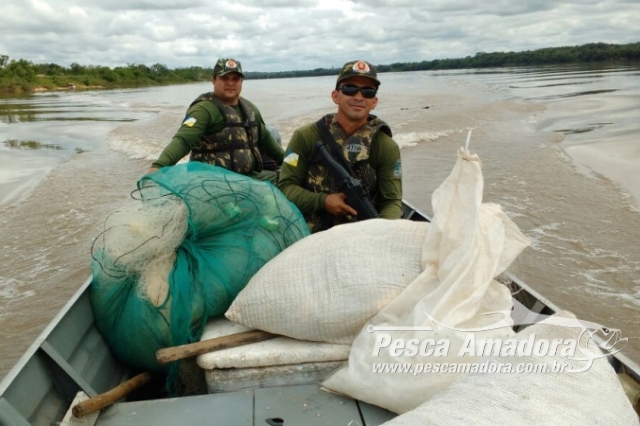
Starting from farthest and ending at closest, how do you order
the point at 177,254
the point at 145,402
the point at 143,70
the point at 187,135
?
the point at 143,70 → the point at 187,135 → the point at 177,254 → the point at 145,402

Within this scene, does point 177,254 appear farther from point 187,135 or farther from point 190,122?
point 190,122

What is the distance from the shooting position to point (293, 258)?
255 cm

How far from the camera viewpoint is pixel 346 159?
3576 mm

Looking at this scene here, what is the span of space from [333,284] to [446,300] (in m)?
0.53

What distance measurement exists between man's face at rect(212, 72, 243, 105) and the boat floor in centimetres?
332

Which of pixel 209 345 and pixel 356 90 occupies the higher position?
pixel 356 90

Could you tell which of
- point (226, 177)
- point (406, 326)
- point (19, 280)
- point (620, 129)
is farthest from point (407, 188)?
point (620, 129)

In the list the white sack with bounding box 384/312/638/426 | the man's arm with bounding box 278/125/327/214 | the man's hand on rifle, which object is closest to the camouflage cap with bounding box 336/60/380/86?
the man's arm with bounding box 278/125/327/214

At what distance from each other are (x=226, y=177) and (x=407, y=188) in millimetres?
6872

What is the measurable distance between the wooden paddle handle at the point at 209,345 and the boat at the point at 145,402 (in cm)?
18

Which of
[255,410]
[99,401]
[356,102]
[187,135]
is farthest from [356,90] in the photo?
[99,401]

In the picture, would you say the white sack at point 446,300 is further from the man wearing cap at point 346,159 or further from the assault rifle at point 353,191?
the man wearing cap at point 346,159

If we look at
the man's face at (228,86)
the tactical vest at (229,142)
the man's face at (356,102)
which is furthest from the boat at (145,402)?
the man's face at (228,86)

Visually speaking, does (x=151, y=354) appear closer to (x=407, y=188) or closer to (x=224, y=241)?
(x=224, y=241)
